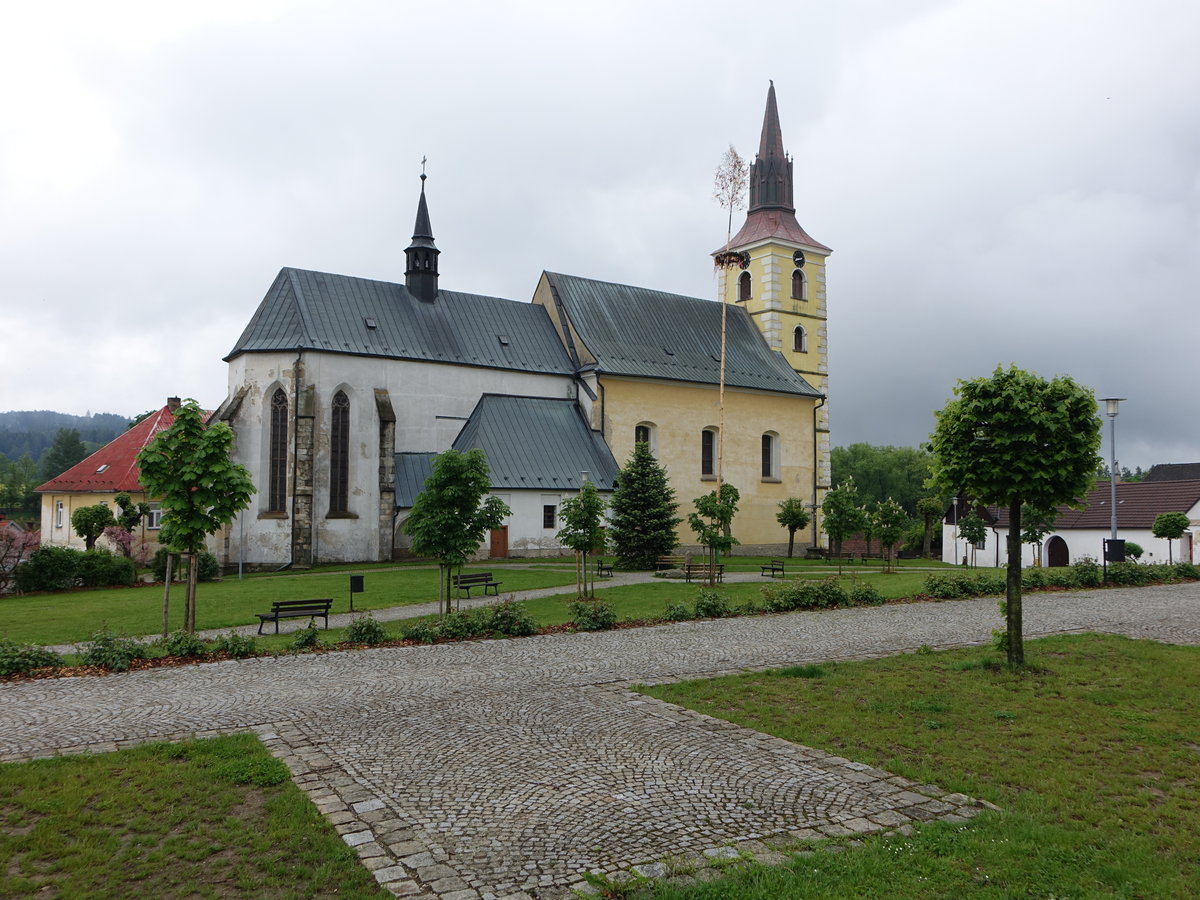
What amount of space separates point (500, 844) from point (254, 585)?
2506 cm

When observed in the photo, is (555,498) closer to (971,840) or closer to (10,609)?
(10,609)

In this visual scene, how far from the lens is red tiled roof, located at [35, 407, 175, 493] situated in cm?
4631

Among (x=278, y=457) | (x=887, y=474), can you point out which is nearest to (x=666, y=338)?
(x=278, y=457)

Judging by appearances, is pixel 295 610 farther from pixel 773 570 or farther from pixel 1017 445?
pixel 773 570

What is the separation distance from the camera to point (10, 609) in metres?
23.7

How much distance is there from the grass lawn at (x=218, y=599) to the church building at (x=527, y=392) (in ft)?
14.4

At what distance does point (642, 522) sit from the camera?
33.2 metres

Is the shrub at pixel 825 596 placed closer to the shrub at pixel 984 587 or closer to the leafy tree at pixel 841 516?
the shrub at pixel 984 587

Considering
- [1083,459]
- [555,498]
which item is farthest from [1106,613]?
[555,498]

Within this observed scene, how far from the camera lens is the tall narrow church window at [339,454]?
119ft

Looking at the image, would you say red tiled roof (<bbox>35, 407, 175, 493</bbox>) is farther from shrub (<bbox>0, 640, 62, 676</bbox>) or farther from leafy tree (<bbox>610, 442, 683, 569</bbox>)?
shrub (<bbox>0, 640, 62, 676</bbox>)

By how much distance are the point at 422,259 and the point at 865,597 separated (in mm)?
28166

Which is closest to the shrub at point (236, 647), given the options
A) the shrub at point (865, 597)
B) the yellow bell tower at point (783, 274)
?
the shrub at point (865, 597)

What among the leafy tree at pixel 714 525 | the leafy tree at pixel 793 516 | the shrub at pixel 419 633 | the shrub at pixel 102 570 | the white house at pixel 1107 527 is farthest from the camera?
the white house at pixel 1107 527
